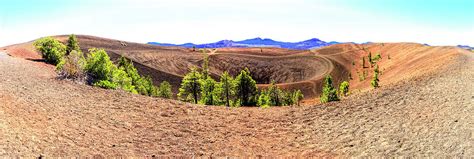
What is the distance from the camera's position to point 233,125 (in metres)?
22.7

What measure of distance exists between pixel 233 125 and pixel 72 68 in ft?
71.3

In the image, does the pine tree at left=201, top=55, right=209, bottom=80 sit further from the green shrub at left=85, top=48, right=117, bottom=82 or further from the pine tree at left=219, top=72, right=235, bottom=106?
the green shrub at left=85, top=48, right=117, bottom=82

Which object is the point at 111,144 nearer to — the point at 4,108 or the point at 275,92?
the point at 4,108

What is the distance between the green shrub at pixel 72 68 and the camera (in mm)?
33862

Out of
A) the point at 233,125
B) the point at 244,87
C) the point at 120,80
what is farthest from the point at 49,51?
the point at 233,125

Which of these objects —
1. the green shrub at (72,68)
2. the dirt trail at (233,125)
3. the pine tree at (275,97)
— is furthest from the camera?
the pine tree at (275,97)

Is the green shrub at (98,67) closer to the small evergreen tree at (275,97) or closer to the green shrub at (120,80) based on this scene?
the green shrub at (120,80)

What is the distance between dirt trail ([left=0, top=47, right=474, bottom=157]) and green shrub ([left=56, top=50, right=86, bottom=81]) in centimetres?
610

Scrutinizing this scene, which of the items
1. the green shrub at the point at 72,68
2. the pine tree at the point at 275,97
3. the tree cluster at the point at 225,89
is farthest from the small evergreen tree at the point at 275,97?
the green shrub at the point at 72,68

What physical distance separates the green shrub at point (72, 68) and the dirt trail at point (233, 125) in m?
6.10

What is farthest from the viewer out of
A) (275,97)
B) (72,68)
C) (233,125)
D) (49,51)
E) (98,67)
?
(275,97)

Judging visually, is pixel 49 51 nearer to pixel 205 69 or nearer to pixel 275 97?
pixel 275 97

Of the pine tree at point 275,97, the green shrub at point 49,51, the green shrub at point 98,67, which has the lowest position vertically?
the pine tree at point 275,97

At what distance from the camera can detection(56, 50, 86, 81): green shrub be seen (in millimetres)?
33862
